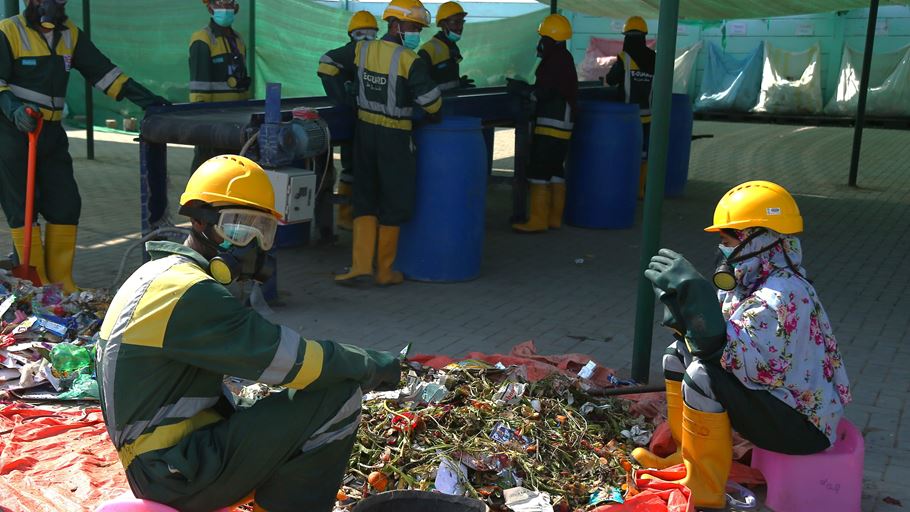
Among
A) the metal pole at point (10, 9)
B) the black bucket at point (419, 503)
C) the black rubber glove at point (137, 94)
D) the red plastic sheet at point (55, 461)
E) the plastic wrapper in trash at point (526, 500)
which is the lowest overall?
the red plastic sheet at point (55, 461)

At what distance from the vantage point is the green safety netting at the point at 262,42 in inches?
635

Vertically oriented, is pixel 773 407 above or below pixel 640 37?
below

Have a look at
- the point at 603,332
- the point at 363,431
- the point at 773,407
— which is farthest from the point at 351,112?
the point at 773,407

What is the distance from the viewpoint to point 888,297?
7672 mm

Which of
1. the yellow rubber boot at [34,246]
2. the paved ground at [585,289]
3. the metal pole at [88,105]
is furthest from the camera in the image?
the metal pole at [88,105]

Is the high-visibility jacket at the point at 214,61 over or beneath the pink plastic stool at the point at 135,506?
over

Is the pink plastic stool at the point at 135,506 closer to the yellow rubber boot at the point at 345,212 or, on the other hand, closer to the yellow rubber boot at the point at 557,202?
the yellow rubber boot at the point at 345,212

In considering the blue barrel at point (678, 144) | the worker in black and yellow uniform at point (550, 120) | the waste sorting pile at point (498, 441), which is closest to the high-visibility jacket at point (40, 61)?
the waste sorting pile at point (498, 441)

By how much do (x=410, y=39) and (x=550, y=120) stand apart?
2.37 m

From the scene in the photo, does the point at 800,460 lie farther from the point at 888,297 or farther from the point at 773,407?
the point at 888,297

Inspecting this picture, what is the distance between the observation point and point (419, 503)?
3.54 meters

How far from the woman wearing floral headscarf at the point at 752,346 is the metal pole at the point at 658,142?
1.04 m

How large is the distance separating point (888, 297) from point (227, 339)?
239 inches

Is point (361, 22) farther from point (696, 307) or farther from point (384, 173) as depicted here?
point (696, 307)
